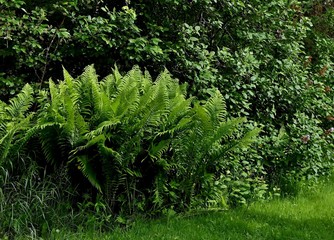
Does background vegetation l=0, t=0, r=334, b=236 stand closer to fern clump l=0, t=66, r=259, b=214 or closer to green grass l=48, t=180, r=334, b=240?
fern clump l=0, t=66, r=259, b=214

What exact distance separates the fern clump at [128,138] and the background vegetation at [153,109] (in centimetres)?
1

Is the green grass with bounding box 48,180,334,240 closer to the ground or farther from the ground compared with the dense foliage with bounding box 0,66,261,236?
closer to the ground

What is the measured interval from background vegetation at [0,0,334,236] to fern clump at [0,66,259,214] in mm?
15

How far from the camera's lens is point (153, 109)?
5.72 meters

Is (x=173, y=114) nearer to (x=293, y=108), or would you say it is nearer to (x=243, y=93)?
(x=243, y=93)

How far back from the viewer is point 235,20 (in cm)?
845

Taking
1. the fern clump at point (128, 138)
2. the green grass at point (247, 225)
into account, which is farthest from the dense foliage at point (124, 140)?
the green grass at point (247, 225)

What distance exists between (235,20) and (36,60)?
3.33m

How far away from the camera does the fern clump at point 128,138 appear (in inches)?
219

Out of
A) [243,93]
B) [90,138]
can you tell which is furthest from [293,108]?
[90,138]

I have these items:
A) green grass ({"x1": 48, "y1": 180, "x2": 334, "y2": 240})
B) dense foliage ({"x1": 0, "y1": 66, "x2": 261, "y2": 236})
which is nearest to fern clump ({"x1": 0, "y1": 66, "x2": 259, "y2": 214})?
dense foliage ({"x1": 0, "y1": 66, "x2": 261, "y2": 236})

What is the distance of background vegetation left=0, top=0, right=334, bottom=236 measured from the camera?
18.4ft

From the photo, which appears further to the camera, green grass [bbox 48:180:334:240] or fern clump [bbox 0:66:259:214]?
fern clump [bbox 0:66:259:214]

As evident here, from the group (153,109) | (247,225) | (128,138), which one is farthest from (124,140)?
(247,225)
